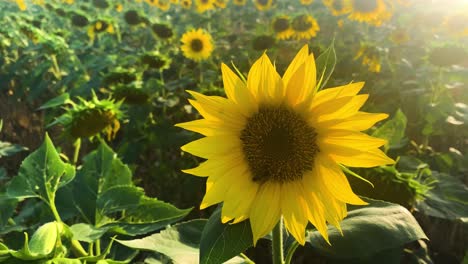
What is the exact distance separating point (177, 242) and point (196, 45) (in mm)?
3347

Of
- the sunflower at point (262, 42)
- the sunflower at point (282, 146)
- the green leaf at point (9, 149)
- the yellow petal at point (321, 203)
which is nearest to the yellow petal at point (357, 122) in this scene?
the sunflower at point (282, 146)

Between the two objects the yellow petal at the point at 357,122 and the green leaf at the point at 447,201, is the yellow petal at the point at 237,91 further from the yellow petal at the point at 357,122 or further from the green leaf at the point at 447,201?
the green leaf at the point at 447,201

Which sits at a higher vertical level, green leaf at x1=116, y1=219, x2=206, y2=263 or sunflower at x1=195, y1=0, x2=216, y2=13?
sunflower at x1=195, y1=0, x2=216, y2=13

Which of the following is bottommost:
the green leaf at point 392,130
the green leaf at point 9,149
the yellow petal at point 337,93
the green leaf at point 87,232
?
the green leaf at point 87,232

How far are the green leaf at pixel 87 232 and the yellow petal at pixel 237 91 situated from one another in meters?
0.63

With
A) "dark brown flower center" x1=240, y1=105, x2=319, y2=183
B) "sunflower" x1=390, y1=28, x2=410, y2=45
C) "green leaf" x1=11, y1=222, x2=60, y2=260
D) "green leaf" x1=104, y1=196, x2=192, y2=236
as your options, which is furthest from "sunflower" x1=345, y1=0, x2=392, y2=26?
"green leaf" x1=11, y1=222, x2=60, y2=260

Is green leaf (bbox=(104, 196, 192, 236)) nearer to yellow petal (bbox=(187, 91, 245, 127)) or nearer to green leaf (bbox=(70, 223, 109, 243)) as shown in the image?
green leaf (bbox=(70, 223, 109, 243))

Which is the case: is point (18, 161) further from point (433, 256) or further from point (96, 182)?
point (433, 256)

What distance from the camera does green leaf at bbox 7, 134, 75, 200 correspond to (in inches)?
53.2

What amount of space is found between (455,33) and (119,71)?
363 centimetres

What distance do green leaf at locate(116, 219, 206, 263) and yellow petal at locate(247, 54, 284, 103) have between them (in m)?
0.43

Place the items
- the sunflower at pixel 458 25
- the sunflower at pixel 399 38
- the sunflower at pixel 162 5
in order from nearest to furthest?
1. the sunflower at pixel 458 25
2. the sunflower at pixel 399 38
3. the sunflower at pixel 162 5

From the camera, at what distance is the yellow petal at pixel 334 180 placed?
906 mm

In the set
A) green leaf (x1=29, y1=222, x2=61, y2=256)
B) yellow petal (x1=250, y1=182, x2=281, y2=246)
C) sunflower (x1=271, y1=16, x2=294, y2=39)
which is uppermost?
sunflower (x1=271, y1=16, x2=294, y2=39)
